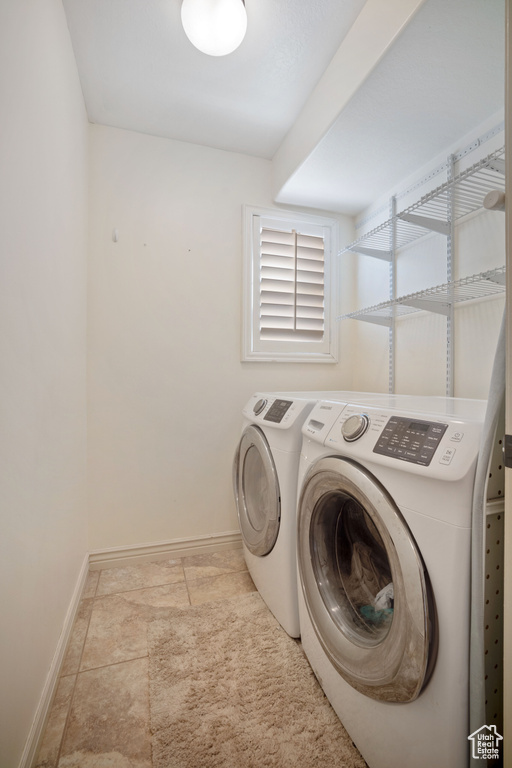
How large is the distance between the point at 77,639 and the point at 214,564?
0.75 meters

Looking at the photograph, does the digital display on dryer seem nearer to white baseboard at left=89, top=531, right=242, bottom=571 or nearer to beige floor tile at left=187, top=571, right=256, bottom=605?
beige floor tile at left=187, top=571, right=256, bottom=605

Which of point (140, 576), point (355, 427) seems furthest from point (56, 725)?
point (355, 427)

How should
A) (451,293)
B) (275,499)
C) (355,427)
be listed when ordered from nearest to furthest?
(355,427) < (275,499) < (451,293)

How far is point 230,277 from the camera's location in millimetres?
2170

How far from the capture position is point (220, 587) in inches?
68.4

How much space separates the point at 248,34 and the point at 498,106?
3.44 feet

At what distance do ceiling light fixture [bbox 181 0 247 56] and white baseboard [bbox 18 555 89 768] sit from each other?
89.6 inches

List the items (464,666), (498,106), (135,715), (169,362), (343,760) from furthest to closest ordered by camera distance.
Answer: (169,362), (498,106), (135,715), (343,760), (464,666)

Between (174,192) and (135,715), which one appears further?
(174,192)

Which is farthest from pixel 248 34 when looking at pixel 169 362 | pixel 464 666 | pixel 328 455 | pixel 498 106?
pixel 464 666

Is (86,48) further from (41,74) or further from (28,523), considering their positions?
(28,523)

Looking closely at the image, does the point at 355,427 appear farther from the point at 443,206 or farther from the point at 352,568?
the point at 443,206

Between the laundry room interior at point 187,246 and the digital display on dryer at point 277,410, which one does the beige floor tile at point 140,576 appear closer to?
the laundry room interior at point 187,246

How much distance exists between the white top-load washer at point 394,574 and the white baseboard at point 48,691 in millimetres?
822
